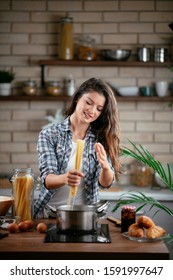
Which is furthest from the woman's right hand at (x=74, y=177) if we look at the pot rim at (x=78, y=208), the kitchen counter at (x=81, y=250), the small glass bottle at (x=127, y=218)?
the kitchen counter at (x=81, y=250)

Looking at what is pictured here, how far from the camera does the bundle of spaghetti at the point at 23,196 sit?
243cm

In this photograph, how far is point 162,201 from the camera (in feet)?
13.3

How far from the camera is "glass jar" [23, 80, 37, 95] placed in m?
4.43

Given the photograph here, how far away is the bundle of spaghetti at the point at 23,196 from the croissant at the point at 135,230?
511 mm

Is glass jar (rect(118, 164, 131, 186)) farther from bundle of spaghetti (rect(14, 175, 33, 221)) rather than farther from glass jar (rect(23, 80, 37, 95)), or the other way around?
bundle of spaghetti (rect(14, 175, 33, 221))

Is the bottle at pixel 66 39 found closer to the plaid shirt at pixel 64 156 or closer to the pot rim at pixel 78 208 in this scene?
the plaid shirt at pixel 64 156

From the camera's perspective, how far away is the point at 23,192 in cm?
243

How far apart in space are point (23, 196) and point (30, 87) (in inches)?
83.5

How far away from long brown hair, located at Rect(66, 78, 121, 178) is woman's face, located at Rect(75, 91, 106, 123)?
34mm

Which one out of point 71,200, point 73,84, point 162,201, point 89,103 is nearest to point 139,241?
point 71,200

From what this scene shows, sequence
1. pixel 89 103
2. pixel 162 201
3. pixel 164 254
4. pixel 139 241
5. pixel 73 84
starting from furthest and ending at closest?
pixel 73 84 < pixel 162 201 < pixel 89 103 < pixel 139 241 < pixel 164 254

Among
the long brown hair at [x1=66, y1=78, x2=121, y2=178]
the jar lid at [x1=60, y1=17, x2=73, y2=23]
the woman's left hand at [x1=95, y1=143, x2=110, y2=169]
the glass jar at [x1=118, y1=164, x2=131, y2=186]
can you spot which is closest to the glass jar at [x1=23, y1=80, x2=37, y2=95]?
the jar lid at [x1=60, y1=17, x2=73, y2=23]
